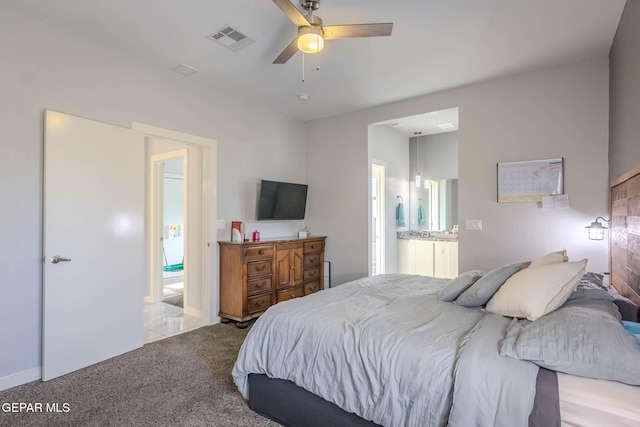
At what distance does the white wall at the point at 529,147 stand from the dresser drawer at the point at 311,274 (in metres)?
1.97

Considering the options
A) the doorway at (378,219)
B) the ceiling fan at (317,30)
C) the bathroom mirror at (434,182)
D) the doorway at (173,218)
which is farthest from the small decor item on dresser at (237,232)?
the doorway at (173,218)

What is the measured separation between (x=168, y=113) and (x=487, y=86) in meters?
3.49

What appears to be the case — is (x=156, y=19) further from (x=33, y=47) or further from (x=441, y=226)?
(x=441, y=226)

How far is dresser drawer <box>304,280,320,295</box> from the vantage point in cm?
446

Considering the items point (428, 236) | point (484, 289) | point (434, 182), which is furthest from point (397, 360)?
point (434, 182)

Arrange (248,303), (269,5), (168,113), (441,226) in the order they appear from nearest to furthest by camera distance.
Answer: (269,5)
(168,113)
(248,303)
(441,226)

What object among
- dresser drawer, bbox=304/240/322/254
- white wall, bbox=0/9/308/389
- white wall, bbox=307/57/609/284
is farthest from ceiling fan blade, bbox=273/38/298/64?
dresser drawer, bbox=304/240/322/254

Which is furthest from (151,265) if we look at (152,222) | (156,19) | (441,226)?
(441,226)

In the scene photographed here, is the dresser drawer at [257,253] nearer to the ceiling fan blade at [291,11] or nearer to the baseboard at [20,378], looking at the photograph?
the baseboard at [20,378]

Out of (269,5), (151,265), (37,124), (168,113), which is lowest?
(151,265)

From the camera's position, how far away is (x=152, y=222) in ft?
15.2

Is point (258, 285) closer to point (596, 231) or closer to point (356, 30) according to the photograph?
point (356, 30)

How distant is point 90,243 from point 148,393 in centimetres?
136

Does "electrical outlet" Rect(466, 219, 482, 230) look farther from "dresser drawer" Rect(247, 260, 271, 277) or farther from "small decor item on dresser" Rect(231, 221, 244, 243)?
"small decor item on dresser" Rect(231, 221, 244, 243)
